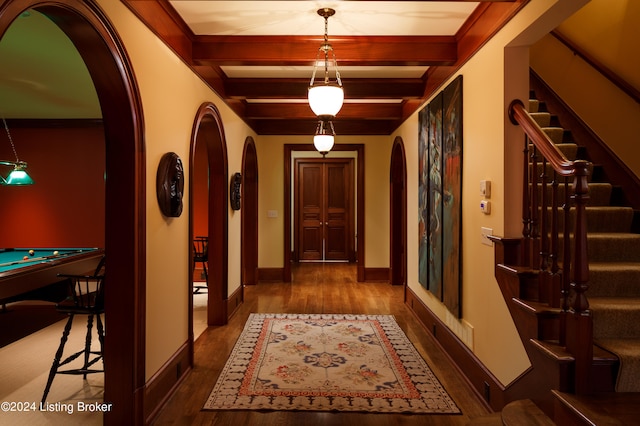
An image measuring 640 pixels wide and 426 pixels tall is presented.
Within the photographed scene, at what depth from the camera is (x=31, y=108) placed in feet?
18.9

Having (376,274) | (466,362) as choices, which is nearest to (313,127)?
(376,274)

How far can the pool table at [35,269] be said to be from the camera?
365 centimetres

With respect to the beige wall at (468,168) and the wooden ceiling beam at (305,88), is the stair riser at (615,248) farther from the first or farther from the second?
the wooden ceiling beam at (305,88)

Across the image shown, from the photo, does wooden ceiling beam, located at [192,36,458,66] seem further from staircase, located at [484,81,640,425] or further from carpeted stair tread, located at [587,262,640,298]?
carpeted stair tread, located at [587,262,640,298]

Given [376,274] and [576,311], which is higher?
[576,311]

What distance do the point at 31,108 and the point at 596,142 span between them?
7077mm

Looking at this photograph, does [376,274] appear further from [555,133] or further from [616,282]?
[616,282]

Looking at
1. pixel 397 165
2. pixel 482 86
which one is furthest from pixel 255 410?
pixel 397 165

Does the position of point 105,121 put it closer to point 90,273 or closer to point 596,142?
point 90,273

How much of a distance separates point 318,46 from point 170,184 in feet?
5.90

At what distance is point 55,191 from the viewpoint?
20.9 feet

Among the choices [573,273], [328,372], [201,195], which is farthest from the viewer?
[201,195]

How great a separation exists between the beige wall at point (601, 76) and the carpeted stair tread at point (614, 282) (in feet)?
4.36

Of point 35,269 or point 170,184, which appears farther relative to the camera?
point 35,269
